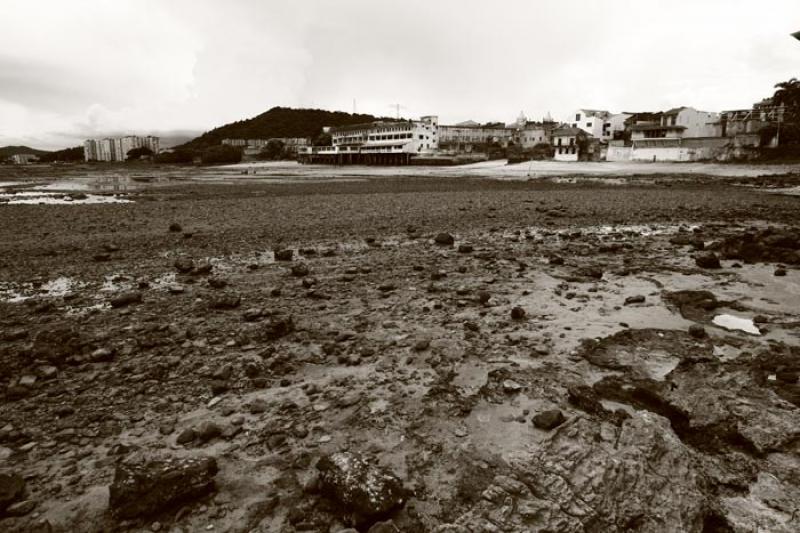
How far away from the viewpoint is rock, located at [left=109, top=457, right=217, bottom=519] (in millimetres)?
3576

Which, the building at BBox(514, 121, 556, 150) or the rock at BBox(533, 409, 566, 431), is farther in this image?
the building at BBox(514, 121, 556, 150)

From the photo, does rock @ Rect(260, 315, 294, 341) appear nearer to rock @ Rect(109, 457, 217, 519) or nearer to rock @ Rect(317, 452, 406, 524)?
rock @ Rect(109, 457, 217, 519)

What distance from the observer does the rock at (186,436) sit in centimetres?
448

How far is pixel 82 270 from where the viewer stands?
1088 cm

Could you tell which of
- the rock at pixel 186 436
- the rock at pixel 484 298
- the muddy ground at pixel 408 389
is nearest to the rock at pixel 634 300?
the muddy ground at pixel 408 389

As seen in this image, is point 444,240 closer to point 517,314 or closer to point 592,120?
point 517,314

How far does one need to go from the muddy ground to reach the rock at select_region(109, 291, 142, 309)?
39mm

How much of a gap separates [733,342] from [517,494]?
4.76m

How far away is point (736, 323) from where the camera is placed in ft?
24.1

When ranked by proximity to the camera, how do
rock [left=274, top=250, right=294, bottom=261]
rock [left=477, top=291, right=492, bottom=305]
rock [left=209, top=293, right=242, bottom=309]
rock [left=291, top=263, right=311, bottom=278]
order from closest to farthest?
rock [left=209, top=293, right=242, bottom=309] → rock [left=477, top=291, right=492, bottom=305] → rock [left=291, top=263, right=311, bottom=278] → rock [left=274, top=250, right=294, bottom=261]

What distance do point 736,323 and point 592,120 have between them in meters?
108

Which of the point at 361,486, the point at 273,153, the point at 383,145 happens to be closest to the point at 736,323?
the point at 361,486

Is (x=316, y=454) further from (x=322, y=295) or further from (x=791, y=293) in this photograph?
(x=791, y=293)

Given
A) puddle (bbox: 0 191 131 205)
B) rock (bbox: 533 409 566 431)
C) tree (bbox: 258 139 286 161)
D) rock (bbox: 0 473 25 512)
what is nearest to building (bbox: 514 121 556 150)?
tree (bbox: 258 139 286 161)
